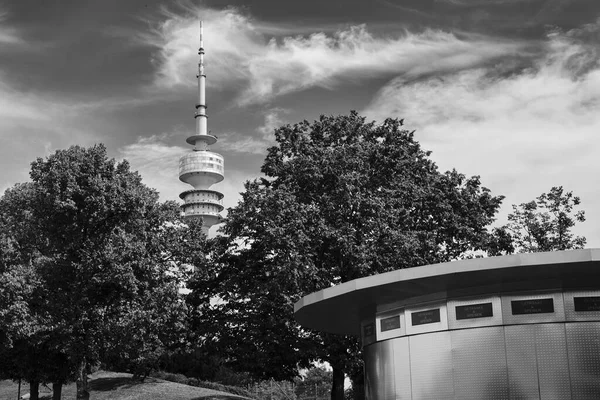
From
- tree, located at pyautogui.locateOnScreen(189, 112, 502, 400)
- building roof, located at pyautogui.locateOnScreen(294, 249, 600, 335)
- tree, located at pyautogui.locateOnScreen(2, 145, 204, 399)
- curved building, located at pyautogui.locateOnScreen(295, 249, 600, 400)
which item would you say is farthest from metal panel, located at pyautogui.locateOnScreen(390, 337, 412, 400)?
tree, located at pyautogui.locateOnScreen(2, 145, 204, 399)

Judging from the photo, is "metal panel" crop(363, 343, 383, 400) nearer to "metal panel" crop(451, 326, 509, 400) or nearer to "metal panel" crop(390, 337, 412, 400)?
"metal panel" crop(390, 337, 412, 400)

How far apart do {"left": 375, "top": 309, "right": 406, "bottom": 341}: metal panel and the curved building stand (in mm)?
38

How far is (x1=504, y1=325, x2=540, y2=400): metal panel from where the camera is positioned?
54.0 ft

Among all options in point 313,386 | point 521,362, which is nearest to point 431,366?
point 521,362

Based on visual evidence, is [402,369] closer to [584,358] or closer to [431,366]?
[431,366]

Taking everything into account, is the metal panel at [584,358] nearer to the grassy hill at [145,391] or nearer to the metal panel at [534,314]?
the metal panel at [534,314]

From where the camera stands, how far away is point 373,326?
20.3 metres

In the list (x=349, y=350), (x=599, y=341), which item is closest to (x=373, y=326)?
(x=599, y=341)

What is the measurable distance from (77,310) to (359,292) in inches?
863

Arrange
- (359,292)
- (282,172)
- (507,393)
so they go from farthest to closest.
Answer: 1. (282,172)
2. (359,292)
3. (507,393)

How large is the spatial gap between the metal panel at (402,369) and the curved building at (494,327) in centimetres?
3

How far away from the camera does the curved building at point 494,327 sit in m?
16.2

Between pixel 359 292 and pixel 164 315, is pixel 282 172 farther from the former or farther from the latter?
pixel 359 292

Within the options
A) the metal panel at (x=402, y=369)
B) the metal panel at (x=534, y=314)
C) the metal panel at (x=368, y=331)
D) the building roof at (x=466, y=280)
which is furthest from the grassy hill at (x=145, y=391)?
the metal panel at (x=534, y=314)
